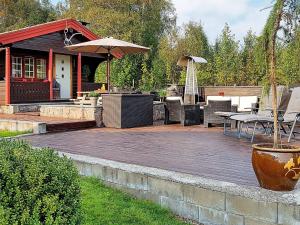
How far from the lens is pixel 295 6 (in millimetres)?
3568

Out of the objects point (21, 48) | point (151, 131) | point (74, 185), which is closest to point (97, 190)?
point (74, 185)

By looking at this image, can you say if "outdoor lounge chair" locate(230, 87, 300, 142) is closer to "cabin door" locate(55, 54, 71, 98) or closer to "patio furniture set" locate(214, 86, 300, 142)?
"patio furniture set" locate(214, 86, 300, 142)

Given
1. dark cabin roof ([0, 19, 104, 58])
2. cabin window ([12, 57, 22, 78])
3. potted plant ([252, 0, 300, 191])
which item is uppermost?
dark cabin roof ([0, 19, 104, 58])

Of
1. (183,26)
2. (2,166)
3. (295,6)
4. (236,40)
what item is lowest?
(2,166)

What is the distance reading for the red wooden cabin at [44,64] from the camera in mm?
13016

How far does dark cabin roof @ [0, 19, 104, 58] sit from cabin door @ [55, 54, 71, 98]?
0.63 m

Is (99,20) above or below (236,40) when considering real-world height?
above

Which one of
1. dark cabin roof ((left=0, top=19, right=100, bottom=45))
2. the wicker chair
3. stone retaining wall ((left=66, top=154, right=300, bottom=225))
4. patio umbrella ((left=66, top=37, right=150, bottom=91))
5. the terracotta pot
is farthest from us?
dark cabin roof ((left=0, top=19, right=100, bottom=45))

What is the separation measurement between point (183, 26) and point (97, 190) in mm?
25333

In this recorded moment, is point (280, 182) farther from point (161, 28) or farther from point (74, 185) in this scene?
point (161, 28)

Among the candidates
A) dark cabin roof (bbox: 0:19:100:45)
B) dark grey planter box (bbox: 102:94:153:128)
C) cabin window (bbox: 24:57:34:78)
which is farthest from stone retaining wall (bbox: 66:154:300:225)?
cabin window (bbox: 24:57:34:78)

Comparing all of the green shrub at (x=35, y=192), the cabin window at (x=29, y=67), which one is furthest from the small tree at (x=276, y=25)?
the cabin window at (x=29, y=67)

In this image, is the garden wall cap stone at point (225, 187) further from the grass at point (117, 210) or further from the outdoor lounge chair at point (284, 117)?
the outdoor lounge chair at point (284, 117)

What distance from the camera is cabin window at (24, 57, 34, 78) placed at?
15.2 meters
